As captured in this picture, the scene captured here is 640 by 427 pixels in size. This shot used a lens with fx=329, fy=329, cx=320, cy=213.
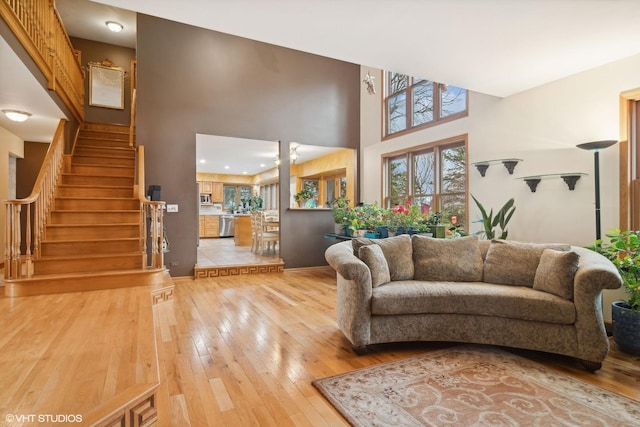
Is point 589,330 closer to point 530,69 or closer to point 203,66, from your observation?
point 530,69

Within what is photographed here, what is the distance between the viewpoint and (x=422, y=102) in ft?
18.2

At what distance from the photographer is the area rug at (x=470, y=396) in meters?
1.77

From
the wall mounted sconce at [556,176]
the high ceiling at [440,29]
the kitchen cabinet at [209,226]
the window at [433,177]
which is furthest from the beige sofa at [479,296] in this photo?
the kitchen cabinet at [209,226]

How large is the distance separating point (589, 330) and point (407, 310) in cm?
125

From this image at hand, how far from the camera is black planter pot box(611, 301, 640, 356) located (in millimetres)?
2590

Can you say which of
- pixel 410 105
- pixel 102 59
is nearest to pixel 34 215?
pixel 102 59

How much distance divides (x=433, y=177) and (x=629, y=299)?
10.1 ft

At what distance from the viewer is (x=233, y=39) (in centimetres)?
573

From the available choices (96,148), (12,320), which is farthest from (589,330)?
(96,148)

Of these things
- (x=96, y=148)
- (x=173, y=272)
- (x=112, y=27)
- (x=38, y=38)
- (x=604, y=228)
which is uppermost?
(x=112, y=27)

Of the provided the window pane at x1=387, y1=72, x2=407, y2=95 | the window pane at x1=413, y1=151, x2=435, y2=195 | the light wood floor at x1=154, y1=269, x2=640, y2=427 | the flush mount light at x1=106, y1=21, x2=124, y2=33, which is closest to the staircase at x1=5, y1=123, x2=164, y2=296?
the light wood floor at x1=154, y1=269, x2=640, y2=427

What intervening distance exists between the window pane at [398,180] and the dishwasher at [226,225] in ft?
23.7

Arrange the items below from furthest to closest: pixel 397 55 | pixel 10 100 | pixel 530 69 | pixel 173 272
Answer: pixel 173 272, pixel 10 100, pixel 530 69, pixel 397 55

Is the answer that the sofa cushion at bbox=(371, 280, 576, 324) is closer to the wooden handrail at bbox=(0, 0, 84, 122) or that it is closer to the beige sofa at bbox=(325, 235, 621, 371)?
the beige sofa at bbox=(325, 235, 621, 371)
